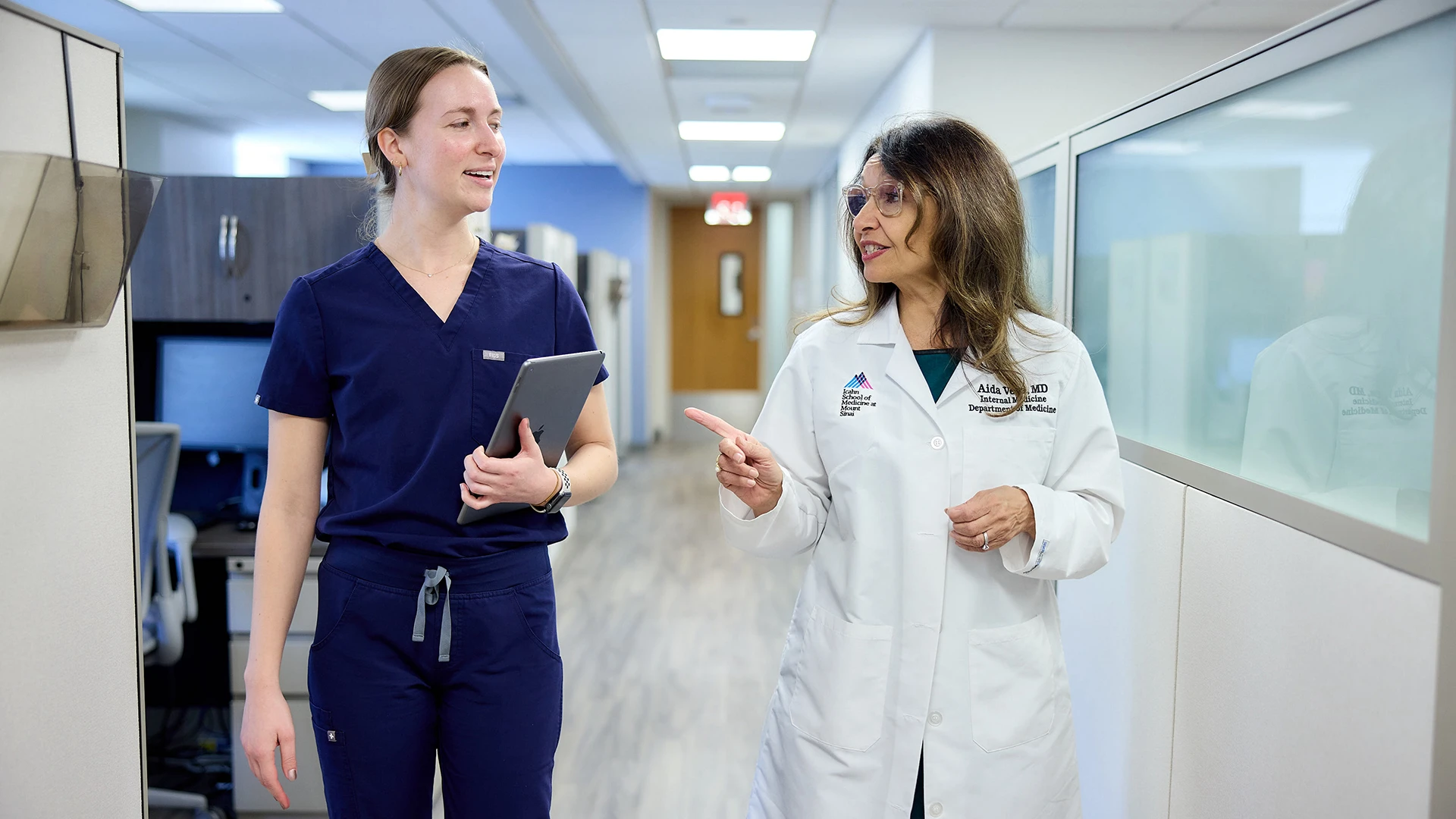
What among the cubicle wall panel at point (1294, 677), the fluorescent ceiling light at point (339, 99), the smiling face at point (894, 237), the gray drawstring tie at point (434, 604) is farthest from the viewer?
the fluorescent ceiling light at point (339, 99)

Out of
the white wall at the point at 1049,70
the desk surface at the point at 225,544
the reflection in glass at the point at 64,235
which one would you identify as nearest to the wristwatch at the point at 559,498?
the reflection in glass at the point at 64,235

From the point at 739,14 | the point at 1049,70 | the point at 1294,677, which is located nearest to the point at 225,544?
the point at 1294,677

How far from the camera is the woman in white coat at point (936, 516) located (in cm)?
135

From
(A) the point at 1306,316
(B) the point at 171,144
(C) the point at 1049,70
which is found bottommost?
(A) the point at 1306,316

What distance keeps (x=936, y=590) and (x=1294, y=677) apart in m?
0.49

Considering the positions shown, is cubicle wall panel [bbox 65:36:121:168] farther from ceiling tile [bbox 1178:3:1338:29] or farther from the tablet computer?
ceiling tile [bbox 1178:3:1338:29]

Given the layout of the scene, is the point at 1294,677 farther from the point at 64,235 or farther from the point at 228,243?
the point at 228,243

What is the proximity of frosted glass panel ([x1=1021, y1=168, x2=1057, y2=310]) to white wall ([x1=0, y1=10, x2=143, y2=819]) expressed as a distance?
2086 millimetres

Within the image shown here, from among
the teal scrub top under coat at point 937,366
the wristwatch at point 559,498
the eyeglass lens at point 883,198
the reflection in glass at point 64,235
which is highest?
the eyeglass lens at point 883,198

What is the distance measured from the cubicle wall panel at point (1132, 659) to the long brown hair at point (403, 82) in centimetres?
139

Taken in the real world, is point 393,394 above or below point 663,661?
above

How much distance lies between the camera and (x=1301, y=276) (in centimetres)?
147

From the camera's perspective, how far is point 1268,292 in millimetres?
1562

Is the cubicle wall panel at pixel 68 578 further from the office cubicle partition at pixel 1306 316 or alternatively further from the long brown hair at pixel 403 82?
the office cubicle partition at pixel 1306 316
